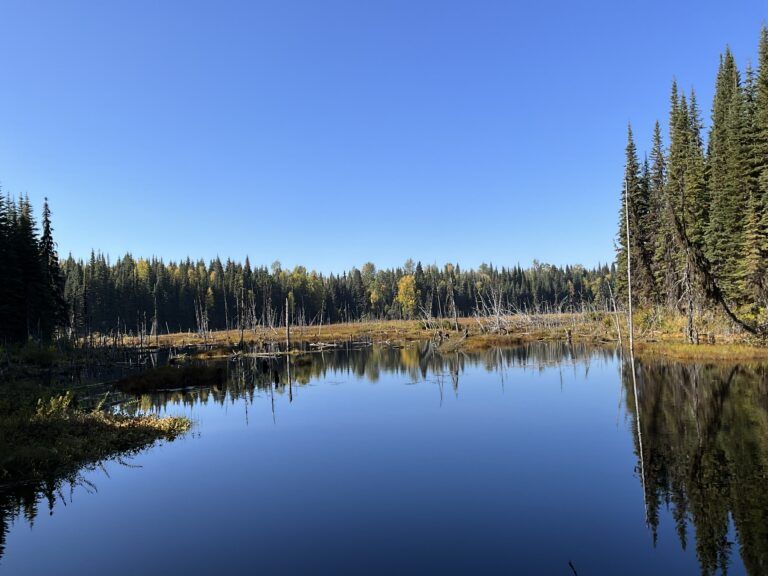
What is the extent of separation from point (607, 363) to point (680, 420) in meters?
24.3

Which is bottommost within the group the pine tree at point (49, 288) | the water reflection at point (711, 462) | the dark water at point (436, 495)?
the dark water at point (436, 495)

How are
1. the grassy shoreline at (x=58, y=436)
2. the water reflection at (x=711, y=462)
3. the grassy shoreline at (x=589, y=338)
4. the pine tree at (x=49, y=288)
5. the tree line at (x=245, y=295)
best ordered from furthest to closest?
the tree line at (x=245, y=295) < the pine tree at (x=49, y=288) < the grassy shoreline at (x=589, y=338) < the grassy shoreline at (x=58, y=436) < the water reflection at (x=711, y=462)

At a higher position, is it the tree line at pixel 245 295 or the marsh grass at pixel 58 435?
the tree line at pixel 245 295

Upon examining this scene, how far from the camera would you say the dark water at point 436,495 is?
1157cm

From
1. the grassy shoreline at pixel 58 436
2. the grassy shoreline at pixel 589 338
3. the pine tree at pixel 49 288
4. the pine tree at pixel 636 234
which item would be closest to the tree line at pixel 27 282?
the pine tree at pixel 49 288

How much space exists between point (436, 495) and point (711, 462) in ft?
29.6

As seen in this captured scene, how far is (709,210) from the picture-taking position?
57594mm

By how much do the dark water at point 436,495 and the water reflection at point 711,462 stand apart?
59 millimetres

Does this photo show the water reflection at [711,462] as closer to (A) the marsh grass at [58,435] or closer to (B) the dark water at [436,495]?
(B) the dark water at [436,495]

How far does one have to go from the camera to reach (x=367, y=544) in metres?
12.4

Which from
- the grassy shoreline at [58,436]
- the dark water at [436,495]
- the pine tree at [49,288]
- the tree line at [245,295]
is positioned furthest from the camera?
the tree line at [245,295]

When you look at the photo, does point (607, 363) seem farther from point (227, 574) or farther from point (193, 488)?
point (227, 574)

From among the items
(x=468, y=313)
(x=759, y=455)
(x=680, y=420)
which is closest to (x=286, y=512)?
(x=759, y=455)

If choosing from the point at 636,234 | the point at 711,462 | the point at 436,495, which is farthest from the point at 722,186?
the point at 436,495
